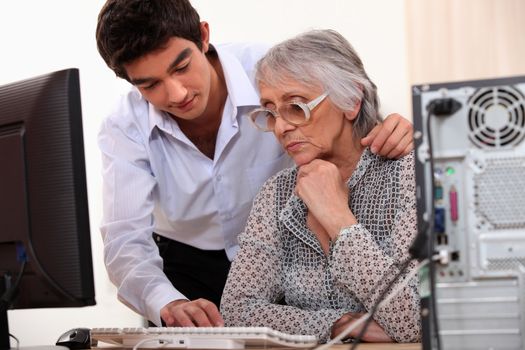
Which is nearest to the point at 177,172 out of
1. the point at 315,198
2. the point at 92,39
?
the point at 315,198

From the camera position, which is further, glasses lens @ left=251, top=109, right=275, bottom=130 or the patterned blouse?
glasses lens @ left=251, top=109, right=275, bottom=130

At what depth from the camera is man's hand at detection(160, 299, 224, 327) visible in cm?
169

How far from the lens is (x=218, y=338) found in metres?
1.34

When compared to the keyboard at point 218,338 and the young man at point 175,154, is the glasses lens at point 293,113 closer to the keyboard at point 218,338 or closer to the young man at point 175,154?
the young man at point 175,154

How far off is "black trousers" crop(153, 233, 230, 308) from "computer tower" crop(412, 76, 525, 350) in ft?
4.47

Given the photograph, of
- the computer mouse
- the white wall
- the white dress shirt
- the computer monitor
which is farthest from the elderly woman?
the white wall

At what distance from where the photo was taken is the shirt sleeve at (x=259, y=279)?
1789mm

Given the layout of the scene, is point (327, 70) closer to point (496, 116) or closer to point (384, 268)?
point (384, 268)

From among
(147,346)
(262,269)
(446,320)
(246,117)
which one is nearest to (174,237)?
(246,117)

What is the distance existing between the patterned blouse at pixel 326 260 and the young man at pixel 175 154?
0.12 m

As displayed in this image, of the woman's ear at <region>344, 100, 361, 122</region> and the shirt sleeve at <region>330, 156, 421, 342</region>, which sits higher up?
the woman's ear at <region>344, 100, 361, 122</region>

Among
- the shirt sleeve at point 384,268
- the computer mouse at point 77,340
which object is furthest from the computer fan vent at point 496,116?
the computer mouse at point 77,340

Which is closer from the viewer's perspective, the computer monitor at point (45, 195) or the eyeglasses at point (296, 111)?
the computer monitor at point (45, 195)

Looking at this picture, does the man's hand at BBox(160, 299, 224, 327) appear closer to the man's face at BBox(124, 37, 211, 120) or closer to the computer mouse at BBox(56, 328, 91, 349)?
the computer mouse at BBox(56, 328, 91, 349)
